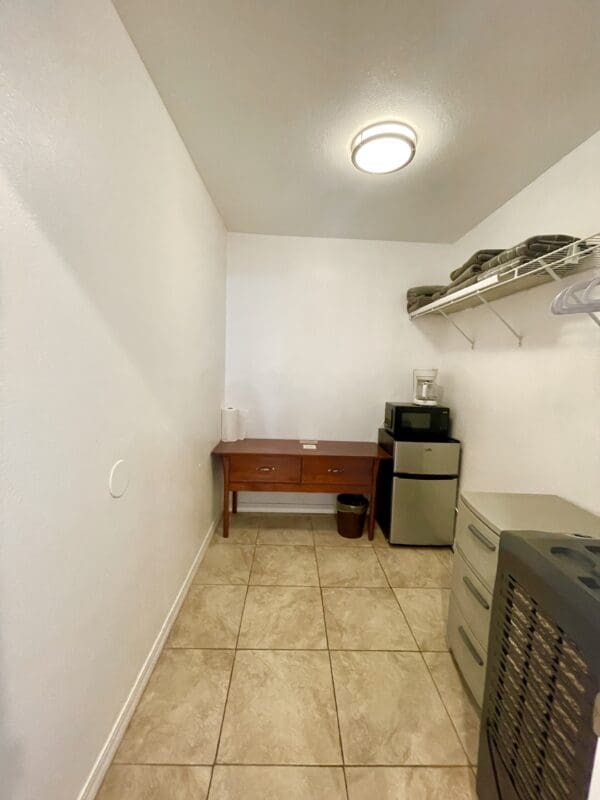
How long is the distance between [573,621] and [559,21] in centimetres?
171

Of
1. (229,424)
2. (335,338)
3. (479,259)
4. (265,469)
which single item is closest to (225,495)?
(265,469)

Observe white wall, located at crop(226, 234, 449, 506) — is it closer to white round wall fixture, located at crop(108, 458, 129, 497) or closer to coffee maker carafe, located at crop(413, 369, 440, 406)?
coffee maker carafe, located at crop(413, 369, 440, 406)

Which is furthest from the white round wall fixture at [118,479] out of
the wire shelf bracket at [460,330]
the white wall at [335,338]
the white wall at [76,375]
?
the wire shelf bracket at [460,330]

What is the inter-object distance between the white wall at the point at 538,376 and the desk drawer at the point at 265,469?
1.31m

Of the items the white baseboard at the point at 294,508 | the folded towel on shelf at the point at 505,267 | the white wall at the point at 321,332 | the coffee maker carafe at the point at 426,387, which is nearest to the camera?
the folded towel on shelf at the point at 505,267

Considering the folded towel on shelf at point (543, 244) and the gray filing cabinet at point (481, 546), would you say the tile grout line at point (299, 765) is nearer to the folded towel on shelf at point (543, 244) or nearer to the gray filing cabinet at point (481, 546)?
the gray filing cabinet at point (481, 546)

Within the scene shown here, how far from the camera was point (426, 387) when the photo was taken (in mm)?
2623

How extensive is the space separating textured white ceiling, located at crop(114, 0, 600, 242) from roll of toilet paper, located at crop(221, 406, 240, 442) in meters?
1.62

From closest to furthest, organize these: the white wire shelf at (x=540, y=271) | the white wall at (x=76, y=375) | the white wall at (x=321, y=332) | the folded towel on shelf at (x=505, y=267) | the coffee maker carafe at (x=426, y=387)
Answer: the white wall at (x=76, y=375) → the white wire shelf at (x=540, y=271) → the folded towel on shelf at (x=505, y=267) → the coffee maker carafe at (x=426, y=387) → the white wall at (x=321, y=332)

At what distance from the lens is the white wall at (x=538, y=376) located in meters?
1.41

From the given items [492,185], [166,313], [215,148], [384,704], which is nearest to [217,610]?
[384,704]

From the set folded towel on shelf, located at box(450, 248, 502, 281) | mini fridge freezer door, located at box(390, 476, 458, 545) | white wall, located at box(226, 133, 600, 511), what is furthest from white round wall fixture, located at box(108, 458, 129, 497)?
folded towel on shelf, located at box(450, 248, 502, 281)

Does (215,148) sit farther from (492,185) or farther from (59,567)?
(59,567)

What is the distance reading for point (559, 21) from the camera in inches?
38.8
